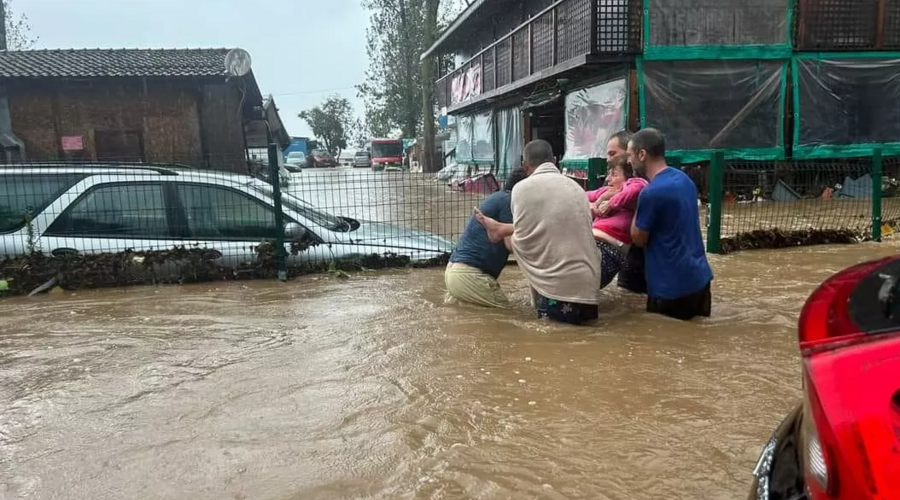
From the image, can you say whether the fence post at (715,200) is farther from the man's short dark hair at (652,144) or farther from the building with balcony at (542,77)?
the building with balcony at (542,77)

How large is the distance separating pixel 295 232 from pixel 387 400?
11.2 ft

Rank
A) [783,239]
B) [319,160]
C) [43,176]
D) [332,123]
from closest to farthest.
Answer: [43,176] → [783,239] → [319,160] → [332,123]

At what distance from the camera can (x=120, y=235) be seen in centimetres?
627

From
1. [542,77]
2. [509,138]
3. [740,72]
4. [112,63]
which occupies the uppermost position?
[112,63]

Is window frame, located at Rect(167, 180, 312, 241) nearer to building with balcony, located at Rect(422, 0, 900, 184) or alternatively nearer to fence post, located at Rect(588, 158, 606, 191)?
fence post, located at Rect(588, 158, 606, 191)

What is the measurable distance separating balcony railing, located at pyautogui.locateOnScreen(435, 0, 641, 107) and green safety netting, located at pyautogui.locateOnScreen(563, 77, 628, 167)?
869 millimetres

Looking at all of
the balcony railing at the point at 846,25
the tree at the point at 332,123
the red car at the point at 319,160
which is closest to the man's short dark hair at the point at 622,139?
the balcony railing at the point at 846,25

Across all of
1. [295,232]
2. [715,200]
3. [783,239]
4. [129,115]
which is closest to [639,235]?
[715,200]

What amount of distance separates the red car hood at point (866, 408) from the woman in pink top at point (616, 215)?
11.7 ft

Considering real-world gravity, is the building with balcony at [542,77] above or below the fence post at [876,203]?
above

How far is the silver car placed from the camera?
602cm

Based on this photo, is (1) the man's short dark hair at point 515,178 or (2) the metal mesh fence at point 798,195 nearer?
(1) the man's short dark hair at point 515,178

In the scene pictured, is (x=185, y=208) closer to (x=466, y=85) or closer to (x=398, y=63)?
(x=466, y=85)

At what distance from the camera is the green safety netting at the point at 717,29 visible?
1234 cm
